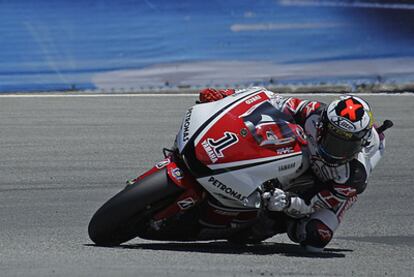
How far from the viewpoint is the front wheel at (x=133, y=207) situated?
5.97 meters

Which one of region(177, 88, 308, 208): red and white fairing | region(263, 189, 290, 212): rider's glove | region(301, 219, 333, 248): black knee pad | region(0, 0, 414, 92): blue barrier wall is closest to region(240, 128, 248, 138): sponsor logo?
region(177, 88, 308, 208): red and white fairing

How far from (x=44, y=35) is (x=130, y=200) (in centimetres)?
537

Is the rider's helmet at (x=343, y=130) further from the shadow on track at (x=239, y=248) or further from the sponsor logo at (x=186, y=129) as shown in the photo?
the sponsor logo at (x=186, y=129)

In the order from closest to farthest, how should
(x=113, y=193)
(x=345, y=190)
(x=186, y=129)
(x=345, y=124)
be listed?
1. (x=345, y=124)
2. (x=186, y=129)
3. (x=345, y=190)
4. (x=113, y=193)

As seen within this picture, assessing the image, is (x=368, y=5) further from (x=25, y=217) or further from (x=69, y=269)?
(x=69, y=269)

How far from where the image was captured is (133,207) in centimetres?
597

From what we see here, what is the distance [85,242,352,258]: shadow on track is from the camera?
20.5ft

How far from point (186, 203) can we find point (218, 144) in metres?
0.41

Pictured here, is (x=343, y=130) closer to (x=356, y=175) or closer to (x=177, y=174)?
(x=356, y=175)

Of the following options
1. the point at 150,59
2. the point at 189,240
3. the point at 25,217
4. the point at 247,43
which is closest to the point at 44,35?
the point at 150,59

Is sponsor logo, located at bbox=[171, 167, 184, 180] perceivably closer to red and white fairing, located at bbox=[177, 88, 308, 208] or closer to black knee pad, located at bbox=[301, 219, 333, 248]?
red and white fairing, located at bbox=[177, 88, 308, 208]

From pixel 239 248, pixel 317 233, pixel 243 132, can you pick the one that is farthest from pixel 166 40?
pixel 243 132

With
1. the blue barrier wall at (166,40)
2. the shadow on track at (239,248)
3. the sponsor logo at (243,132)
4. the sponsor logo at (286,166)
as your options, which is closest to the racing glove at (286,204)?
the sponsor logo at (286,166)

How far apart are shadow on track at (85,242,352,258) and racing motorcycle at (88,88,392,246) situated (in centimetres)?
12
